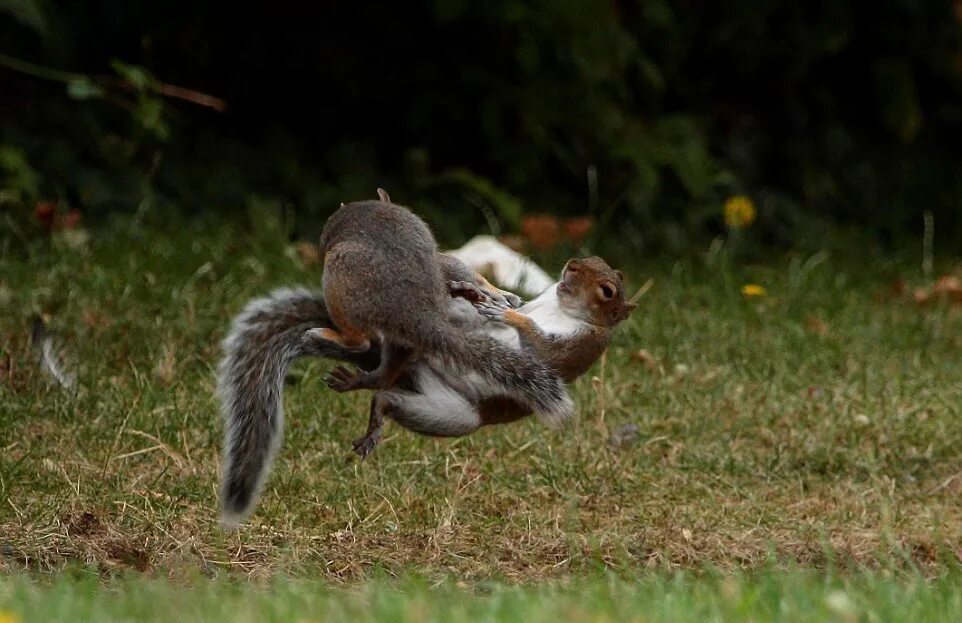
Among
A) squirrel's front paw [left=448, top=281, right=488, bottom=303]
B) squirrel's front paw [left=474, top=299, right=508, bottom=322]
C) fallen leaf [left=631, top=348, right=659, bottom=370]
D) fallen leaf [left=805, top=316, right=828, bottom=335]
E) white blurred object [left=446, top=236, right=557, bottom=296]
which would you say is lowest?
fallen leaf [left=805, top=316, right=828, bottom=335]

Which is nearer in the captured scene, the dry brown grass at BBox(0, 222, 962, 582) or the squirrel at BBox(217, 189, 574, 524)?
the squirrel at BBox(217, 189, 574, 524)

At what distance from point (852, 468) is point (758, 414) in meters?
0.51

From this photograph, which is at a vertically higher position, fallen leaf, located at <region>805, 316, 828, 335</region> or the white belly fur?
the white belly fur

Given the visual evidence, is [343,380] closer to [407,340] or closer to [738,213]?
[407,340]

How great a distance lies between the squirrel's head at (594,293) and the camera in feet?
13.5

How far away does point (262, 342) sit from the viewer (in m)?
4.33

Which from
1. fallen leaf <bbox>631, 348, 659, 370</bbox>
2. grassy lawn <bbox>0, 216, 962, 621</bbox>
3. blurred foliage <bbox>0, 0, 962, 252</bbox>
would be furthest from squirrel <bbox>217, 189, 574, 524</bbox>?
blurred foliage <bbox>0, 0, 962, 252</bbox>

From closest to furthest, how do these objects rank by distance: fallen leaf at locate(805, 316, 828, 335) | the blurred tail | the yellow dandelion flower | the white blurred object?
the blurred tail
the white blurred object
fallen leaf at locate(805, 316, 828, 335)
the yellow dandelion flower

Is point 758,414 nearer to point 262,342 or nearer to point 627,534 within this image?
point 627,534

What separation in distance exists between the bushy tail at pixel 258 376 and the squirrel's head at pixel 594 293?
54 centimetres

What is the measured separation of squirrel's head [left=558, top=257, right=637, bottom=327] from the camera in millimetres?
4109

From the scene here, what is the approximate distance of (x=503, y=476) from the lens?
5.58m

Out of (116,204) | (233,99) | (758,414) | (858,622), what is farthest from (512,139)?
(858,622)

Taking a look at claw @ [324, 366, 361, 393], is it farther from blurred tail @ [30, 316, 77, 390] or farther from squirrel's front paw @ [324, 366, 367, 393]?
blurred tail @ [30, 316, 77, 390]
